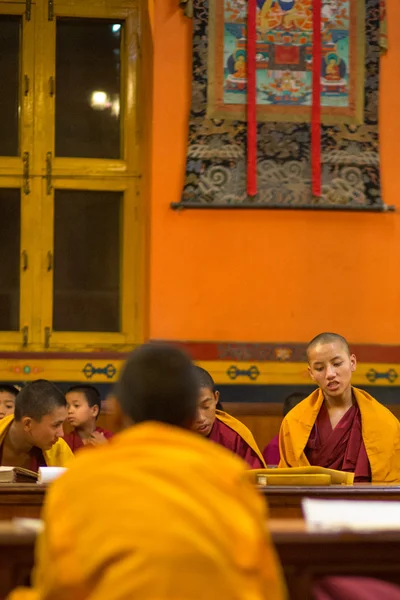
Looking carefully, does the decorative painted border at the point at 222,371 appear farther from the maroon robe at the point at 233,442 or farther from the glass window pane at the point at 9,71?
the glass window pane at the point at 9,71

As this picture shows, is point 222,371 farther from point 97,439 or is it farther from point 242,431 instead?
point 242,431

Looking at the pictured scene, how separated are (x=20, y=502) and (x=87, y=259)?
308 cm

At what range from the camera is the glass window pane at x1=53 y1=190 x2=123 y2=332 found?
5.88 m

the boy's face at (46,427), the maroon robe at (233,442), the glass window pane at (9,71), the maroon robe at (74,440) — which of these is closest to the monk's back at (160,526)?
the boy's face at (46,427)

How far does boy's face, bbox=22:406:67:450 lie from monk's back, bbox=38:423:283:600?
7.21 ft

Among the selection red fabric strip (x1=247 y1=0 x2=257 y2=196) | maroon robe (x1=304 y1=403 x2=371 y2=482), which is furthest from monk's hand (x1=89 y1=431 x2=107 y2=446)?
red fabric strip (x1=247 y1=0 x2=257 y2=196)

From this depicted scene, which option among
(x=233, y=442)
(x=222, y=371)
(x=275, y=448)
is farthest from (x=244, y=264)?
(x=233, y=442)

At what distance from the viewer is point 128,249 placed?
19.3 feet

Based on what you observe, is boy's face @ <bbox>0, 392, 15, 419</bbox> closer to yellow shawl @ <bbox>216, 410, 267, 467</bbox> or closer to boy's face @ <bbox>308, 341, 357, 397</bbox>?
yellow shawl @ <bbox>216, 410, 267, 467</bbox>

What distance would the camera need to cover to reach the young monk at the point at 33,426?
3.73 meters

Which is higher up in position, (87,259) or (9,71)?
(9,71)

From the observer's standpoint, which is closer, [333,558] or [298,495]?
[333,558]

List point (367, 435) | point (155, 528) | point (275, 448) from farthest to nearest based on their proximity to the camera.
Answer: point (275, 448)
point (367, 435)
point (155, 528)

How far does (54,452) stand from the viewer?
13.4ft
